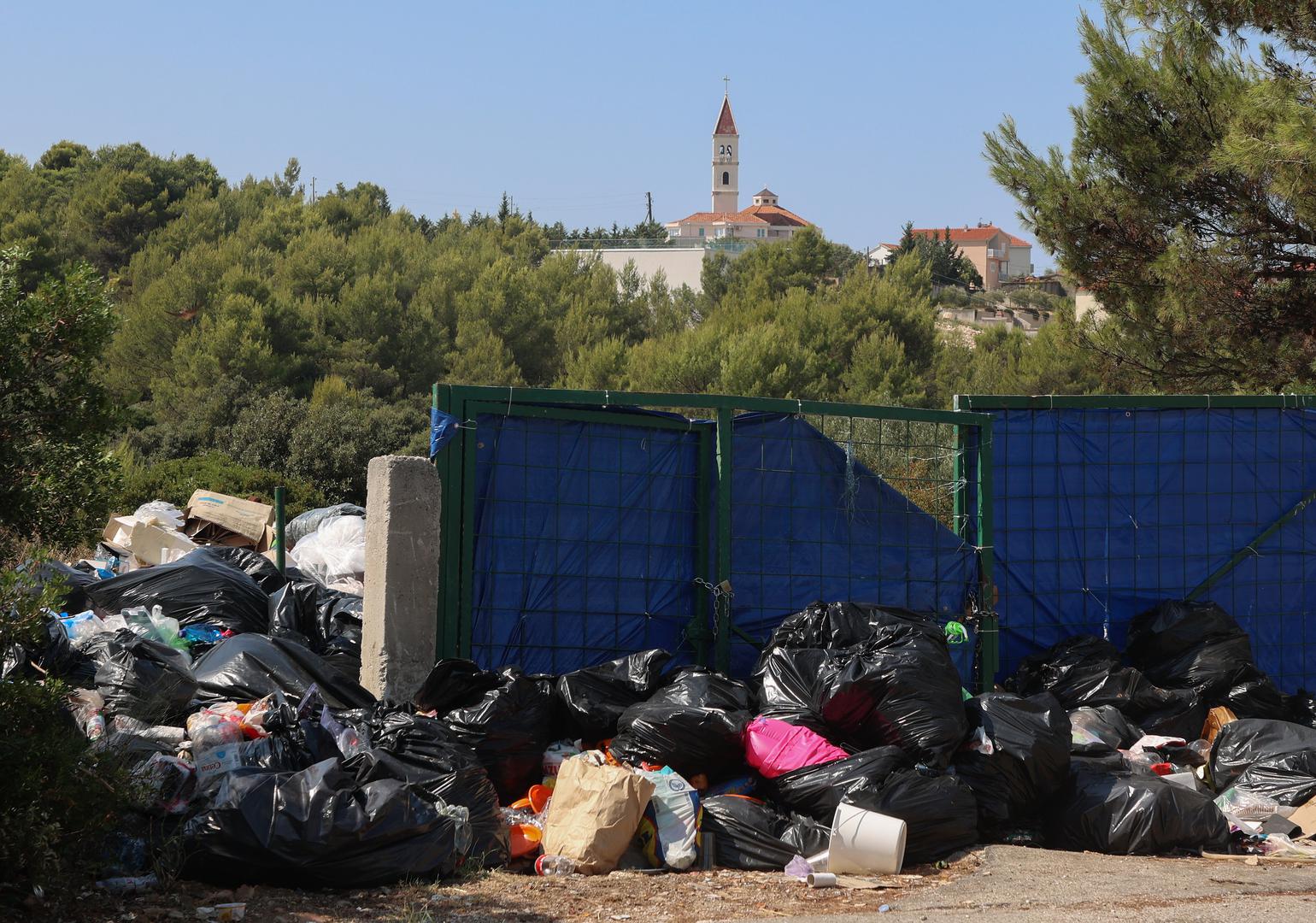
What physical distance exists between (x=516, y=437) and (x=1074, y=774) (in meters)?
2.93

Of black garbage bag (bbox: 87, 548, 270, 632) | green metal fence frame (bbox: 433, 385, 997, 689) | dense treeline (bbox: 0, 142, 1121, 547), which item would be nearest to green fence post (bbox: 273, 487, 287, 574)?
black garbage bag (bbox: 87, 548, 270, 632)

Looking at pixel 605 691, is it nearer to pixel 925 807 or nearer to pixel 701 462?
pixel 701 462

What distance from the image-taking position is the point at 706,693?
5.39 m

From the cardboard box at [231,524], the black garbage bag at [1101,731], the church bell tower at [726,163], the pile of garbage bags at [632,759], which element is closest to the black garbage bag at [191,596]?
the pile of garbage bags at [632,759]

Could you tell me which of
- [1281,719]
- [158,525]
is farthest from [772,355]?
[1281,719]

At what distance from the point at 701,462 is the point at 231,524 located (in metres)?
4.83

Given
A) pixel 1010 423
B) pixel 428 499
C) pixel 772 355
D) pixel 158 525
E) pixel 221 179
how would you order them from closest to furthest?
pixel 428 499
pixel 1010 423
pixel 158 525
pixel 772 355
pixel 221 179

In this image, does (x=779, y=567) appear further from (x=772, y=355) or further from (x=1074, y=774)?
(x=772, y=355)

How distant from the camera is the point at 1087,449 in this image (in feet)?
23.7

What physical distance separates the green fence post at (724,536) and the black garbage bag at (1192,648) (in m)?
2.46

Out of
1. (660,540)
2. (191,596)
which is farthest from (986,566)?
(191,596)

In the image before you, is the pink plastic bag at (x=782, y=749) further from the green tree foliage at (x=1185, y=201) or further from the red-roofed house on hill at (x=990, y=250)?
the red-roofed house on hill at (x=990, y=250)

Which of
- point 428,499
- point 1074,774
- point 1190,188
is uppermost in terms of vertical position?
point 1190,188

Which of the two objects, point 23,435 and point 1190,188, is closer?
point 23,435
